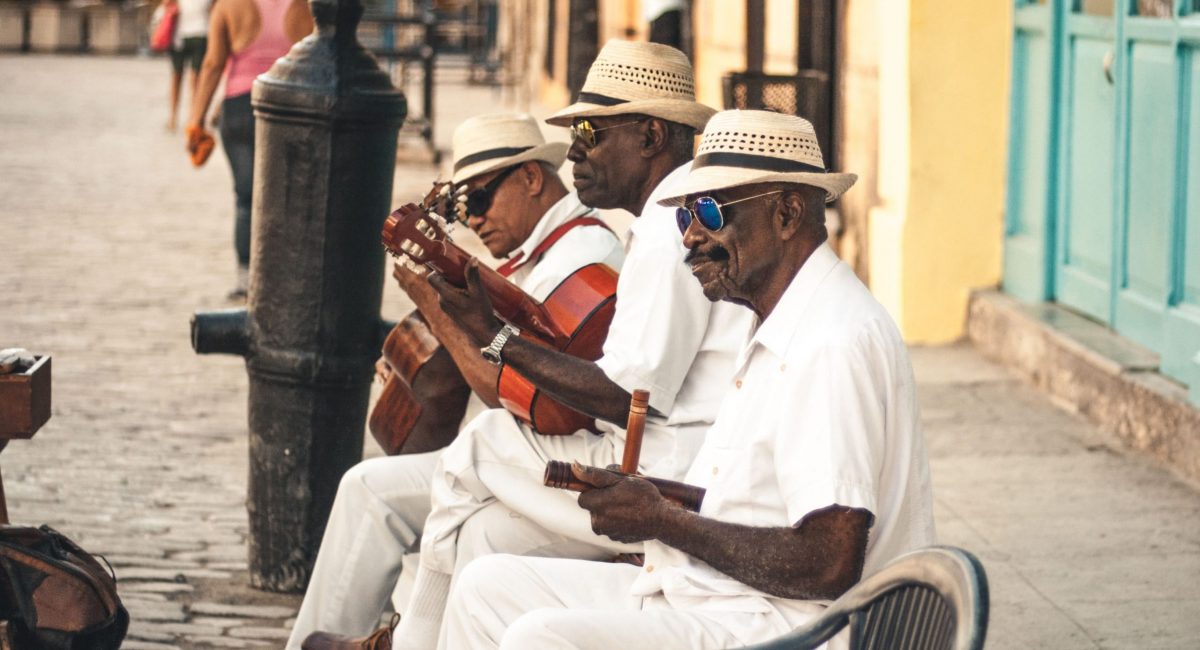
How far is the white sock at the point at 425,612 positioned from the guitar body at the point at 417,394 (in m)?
0.54

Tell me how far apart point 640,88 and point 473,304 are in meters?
0.72

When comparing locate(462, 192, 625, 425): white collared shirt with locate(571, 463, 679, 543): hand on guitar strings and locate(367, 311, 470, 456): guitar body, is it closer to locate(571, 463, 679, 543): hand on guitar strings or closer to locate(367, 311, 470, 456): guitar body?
locate(367, 311, 470, 456): guitar body

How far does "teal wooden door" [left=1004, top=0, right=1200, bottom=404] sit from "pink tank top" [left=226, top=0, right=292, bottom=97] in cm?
383

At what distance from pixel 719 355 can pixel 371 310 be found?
1.68 m

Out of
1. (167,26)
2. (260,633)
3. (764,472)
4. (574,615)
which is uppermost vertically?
(167,26)

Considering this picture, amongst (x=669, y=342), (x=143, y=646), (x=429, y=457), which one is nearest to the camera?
(x=669, y=342)

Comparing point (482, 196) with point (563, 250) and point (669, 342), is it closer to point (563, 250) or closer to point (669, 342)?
point (563, 250)

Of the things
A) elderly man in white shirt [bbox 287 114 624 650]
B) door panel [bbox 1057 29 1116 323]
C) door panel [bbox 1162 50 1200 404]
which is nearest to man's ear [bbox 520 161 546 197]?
elderly man in white shirt [bbox 287 114 624 650]

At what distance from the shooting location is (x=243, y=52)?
9.24 m

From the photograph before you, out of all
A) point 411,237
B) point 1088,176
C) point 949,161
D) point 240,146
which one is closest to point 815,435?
point 411,237

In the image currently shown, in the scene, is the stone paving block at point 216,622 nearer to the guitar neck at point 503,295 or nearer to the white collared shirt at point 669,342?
the guitar neck at point 503,295

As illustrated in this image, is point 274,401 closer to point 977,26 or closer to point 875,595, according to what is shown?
point 875,595

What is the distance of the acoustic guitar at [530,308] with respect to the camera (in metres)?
3.89

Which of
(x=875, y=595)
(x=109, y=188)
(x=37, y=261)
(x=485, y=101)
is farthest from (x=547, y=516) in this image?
(x=485, y=101)
